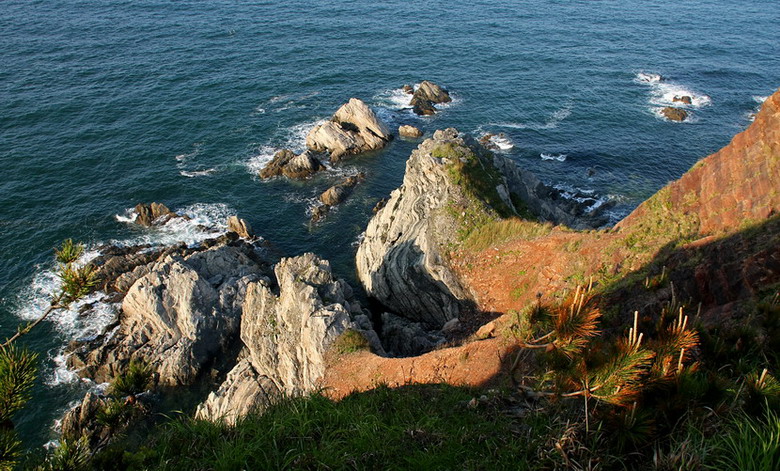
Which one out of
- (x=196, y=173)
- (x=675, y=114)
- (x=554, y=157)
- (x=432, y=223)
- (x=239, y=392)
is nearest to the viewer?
(x=239, y=392)

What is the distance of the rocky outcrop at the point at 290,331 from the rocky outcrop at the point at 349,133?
3436 cm

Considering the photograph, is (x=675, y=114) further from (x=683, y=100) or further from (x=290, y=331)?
(x=290, y=331)

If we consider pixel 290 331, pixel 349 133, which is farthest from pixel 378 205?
pixel 290 331

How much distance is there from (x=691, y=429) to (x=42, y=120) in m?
90.6

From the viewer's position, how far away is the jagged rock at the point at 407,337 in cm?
3500

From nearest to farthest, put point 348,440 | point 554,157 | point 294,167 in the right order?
point 348,440 < point 294,167 < point 554,157

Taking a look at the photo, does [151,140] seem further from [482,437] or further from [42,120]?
[482,437]

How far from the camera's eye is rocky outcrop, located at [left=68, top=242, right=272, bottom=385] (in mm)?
40906

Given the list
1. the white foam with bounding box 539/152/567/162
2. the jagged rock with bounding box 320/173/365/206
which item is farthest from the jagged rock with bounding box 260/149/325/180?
the white foam with bounding box 539/152/567/162

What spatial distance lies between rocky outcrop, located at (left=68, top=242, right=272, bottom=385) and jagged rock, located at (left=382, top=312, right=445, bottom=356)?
14291 millimetres

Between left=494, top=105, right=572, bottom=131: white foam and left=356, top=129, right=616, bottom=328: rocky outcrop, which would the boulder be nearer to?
left=356, top=129, right=616, bottom=328: rocky outcrop

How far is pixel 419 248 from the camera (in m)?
41.1

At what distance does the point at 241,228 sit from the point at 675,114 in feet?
237

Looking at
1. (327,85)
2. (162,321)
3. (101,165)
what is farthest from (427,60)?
(162,321)
